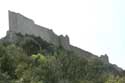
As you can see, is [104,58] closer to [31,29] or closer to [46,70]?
[31,29]

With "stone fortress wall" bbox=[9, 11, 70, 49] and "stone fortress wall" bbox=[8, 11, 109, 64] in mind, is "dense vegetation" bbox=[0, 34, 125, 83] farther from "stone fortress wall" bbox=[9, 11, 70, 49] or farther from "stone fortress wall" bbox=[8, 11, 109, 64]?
"stone fortress wall" bbox=[9, 11, 70, 49]

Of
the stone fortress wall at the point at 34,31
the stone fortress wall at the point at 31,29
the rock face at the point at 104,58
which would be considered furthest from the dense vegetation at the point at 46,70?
the rock face at the point at 104,58

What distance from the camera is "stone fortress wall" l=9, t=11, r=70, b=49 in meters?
55.7

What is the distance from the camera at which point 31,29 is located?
5781 cm

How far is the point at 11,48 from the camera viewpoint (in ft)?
129

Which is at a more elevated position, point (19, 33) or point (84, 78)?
point (19, 33)

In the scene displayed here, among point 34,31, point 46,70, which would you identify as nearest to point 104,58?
point 34,31

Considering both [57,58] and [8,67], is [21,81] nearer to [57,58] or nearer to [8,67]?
[8,67]

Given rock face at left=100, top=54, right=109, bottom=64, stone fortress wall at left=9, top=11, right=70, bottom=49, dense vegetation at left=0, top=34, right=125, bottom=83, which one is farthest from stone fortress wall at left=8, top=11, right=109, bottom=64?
dense vegetation at left=0, top=34, right=125, bottom=83

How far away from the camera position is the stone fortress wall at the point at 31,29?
55.7 m

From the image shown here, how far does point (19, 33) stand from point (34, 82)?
26.3m

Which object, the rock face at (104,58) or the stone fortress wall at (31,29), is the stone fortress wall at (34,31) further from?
the rock face at (104,58)

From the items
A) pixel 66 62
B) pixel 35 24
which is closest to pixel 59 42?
pixel 35 24

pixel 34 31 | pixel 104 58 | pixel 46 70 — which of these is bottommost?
pixel 46 70
